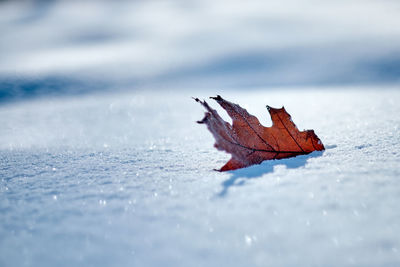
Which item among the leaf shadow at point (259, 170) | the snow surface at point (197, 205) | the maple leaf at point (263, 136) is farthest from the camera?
the maple leaf at point (263, 136)

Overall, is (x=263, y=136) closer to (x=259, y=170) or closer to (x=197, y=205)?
(x=259, y=170)

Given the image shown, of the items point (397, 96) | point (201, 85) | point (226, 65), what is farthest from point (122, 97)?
point (397, 96)

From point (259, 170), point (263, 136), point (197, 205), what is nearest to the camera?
point (197, 205)

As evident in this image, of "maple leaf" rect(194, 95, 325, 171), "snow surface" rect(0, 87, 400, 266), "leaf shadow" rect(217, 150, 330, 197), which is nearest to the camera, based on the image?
"snow surface" rect(0, 87, 400, 266)

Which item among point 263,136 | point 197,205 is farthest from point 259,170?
point 197,205

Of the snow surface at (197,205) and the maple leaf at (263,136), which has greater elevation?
the maple leaf at (263,136)

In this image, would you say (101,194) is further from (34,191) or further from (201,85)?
(201,85)
